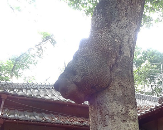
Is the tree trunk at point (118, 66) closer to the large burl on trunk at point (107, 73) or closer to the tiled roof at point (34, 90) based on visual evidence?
→ the large burl on trunk at point (107, 73)

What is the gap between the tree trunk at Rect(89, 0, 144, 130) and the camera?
170 centimetres

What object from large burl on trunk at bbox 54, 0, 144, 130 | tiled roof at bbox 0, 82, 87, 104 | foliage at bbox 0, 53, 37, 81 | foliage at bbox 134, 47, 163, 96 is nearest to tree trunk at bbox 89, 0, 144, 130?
large burl on trunk at bbox 54, 0, 144, 130

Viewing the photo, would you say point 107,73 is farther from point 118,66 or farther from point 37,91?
point 37,91

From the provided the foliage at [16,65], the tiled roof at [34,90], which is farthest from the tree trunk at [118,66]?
the foliage at [16,65]

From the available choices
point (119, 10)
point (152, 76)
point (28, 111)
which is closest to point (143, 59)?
point (152, 76)

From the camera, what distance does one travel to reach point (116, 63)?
1939 millimetres

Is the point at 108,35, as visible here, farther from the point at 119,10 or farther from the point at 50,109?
the point at 50,109

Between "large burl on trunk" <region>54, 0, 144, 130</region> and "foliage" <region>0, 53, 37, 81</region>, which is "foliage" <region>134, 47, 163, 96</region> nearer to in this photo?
"foliage" <region>0, 53, 37, 81</region>

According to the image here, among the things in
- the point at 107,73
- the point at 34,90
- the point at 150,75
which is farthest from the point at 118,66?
the point at 150,75

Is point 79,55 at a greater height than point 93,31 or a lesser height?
lesser

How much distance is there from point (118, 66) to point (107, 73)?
0.16 meters

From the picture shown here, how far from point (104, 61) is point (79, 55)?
0.89ft

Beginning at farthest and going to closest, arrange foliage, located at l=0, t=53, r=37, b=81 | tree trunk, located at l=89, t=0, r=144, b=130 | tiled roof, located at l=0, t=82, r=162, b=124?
foliage, located at l=0, t=53, r=37, b=81 → tiled roof, located at l=0, t=82, r=162, b=124 → tree trunk, located at l=89, t=0, r=144, b=130

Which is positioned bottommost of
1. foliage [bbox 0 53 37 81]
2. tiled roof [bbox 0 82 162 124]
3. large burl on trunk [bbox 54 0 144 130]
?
tiled roof [bbox 0 82 162 124]
